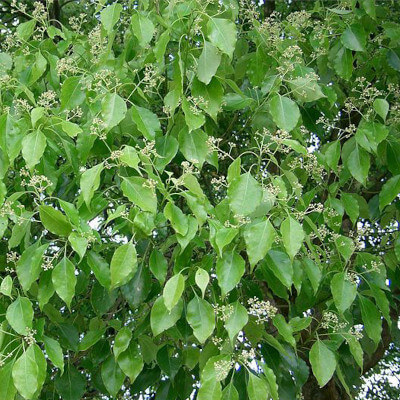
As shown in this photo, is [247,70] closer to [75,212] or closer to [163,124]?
[163,124]

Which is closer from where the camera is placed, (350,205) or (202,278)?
(202,278)

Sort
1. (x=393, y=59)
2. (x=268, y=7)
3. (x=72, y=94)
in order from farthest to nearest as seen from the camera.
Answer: (x=268, y=7) < (x=393, y=59) < (x=72, y=94)

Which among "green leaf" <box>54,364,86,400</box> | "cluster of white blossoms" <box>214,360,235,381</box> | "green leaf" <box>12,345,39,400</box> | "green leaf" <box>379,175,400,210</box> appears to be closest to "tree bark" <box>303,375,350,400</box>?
"green leaf" <box>379,175,400,210</box>

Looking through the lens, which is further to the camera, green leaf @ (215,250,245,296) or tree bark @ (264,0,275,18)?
tree bark @ (264,0,275,18)

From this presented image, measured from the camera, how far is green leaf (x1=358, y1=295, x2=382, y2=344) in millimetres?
2824

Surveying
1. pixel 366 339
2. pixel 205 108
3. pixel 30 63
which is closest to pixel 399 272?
pixel 366 339

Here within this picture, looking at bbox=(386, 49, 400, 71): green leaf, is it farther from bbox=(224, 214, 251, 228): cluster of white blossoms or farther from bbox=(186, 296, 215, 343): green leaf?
bbox=(186, 296, 215, 343): green leaf

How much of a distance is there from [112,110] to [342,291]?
0.94 meters

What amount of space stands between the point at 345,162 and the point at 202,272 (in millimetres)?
1132

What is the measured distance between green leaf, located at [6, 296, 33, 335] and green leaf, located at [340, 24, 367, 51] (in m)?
1.70

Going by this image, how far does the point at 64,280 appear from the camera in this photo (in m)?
2.31

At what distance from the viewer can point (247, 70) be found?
3.26m

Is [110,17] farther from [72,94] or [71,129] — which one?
[71,129]

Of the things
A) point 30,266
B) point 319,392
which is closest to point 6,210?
point 30,266
